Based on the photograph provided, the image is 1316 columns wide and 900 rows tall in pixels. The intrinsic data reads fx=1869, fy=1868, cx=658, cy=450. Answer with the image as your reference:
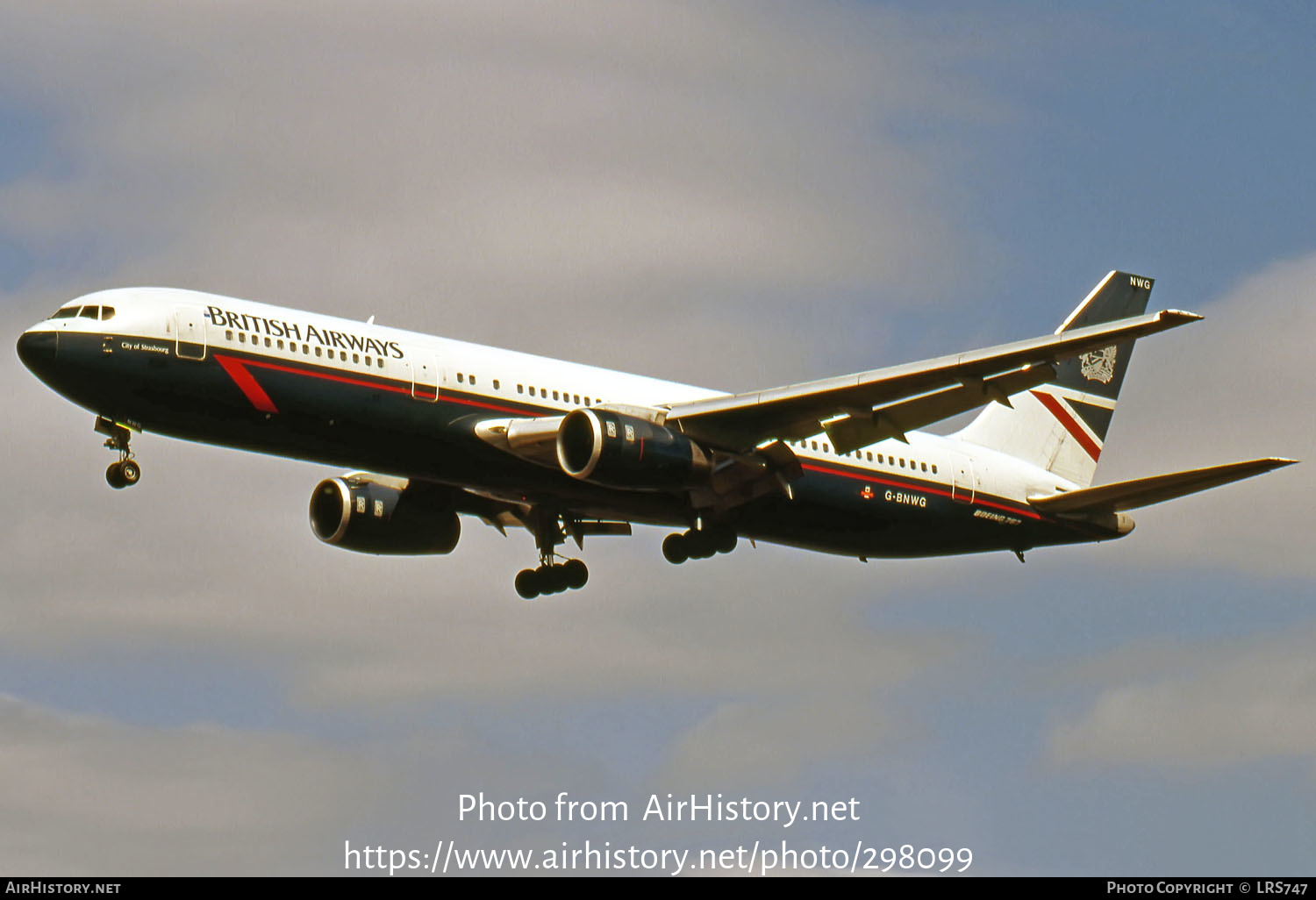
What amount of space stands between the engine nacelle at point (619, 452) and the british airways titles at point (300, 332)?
4233mm

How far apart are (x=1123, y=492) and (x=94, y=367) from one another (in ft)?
80.5

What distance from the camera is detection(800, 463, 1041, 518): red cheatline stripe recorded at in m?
46.0

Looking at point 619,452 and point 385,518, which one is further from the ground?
point 385,518

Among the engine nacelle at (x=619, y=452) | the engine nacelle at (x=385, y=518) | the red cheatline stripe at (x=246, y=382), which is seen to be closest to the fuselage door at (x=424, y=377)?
the engine nacelle at (x=619, y=452)

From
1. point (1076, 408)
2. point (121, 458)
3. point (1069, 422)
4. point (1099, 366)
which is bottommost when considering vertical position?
point (121, 458)

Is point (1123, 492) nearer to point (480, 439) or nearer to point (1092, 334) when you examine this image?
point (1092, 334)

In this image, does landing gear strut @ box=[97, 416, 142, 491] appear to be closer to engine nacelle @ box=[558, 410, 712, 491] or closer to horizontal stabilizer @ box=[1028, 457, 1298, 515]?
engine nacelle @ box=[558, 410, 712, 491]

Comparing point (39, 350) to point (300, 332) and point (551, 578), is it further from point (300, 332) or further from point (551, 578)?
point (551, 578)

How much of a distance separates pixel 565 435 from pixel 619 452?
1228mm

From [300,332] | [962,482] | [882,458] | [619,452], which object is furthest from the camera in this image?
[962,482]

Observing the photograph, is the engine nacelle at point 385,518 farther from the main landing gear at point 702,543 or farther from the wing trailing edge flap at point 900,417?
the wing trailing edge flap at point 900,417

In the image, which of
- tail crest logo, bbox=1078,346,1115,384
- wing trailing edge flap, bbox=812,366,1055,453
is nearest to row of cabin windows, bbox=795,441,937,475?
wing trailing edge flap, bbox=812,366,1055,453

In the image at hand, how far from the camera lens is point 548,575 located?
48.2 m

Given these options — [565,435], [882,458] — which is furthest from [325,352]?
[882,458]
